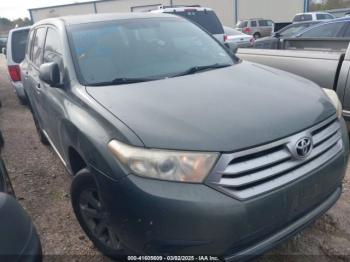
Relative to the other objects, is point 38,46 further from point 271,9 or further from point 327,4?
point 327,4

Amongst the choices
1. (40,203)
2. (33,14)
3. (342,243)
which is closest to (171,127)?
(342,243)

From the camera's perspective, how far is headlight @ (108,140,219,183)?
5.91ft

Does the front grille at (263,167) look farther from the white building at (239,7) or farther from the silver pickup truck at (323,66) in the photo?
the white building at (239,7)

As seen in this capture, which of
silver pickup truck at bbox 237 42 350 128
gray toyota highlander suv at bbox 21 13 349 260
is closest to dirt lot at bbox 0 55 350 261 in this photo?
gray toyota highlander suv at bbox 21 13 349 260

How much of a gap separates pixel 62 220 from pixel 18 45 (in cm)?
531

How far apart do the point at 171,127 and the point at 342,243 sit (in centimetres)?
165

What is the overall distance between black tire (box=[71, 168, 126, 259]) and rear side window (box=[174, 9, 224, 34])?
293 inches

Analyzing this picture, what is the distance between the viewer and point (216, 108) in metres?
2.14

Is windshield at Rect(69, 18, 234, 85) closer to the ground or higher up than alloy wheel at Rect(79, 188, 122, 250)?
higher up

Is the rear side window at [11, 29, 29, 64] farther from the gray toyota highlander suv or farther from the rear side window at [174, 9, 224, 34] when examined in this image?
the gray toyota highlander suv

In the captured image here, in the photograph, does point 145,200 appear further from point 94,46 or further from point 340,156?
point 94,46

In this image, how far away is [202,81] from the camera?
263cm

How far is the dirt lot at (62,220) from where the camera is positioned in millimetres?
2529

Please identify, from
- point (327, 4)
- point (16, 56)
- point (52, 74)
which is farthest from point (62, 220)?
point (327, 4)
